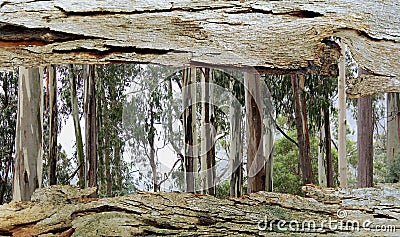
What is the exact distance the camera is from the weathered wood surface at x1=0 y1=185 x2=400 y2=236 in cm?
78

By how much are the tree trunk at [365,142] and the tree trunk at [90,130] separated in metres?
1.62

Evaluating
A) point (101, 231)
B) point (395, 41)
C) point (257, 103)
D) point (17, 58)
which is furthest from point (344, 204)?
point (257, 103)

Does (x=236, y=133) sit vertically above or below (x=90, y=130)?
below

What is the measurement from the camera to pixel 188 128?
3.14m

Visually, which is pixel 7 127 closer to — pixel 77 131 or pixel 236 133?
pixel 77 131

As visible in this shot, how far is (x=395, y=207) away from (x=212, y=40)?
1.38ft

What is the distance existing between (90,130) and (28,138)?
64 cm

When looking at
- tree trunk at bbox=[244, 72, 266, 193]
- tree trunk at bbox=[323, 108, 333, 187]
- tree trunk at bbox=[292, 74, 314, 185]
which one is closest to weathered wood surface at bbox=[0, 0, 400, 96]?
tree trunk at bbox=[244, 72, 266, 193]

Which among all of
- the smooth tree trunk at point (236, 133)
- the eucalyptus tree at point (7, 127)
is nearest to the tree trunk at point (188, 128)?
the smooth tree trunk at point (236, 133)

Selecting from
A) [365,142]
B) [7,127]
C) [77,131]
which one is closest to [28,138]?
[77,131]

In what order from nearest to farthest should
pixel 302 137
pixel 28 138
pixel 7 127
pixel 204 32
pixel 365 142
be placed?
pixel 204 32
pixel 28 138
pixel 365 142
pixel 302 137
pixel 7 127

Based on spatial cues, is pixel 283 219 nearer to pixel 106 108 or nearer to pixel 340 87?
pixel 340 87

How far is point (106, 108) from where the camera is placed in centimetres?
381
